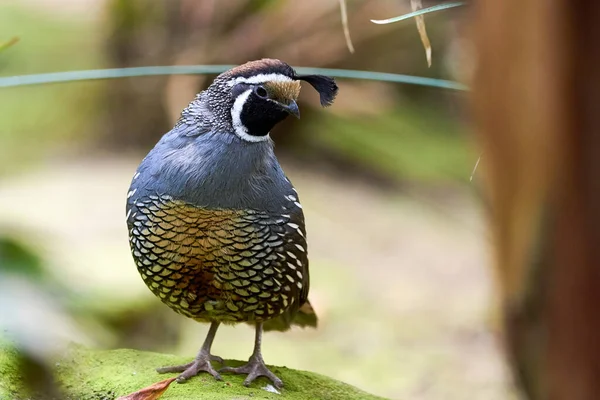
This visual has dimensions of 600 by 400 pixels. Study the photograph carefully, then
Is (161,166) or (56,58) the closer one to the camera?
(161,166)

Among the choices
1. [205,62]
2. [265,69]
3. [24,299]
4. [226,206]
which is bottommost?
[24,299]

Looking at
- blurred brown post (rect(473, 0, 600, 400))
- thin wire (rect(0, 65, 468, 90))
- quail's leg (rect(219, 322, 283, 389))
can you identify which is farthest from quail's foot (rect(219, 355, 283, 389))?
blurred brown post (rect(473, 0, 600, 400))

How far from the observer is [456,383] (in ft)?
15.0

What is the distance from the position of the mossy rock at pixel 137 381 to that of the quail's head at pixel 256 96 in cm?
75

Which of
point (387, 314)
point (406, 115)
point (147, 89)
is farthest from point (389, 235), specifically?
point (147, 89)

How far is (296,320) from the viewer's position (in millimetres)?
2814

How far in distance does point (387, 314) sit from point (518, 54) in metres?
4.53

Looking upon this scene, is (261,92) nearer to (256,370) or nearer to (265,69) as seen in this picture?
(265,69)

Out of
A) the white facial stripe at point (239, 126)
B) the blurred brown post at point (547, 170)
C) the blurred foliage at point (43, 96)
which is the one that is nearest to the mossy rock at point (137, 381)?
the white facial stripe at point (239, 126)

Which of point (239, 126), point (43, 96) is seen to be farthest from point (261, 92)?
point (43, 96)

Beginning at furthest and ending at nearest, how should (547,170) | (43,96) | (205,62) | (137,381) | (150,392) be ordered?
(43,96)
(205,62)
(137,381)
(150,392)
(547,170)

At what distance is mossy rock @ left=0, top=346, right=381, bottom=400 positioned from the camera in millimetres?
2338

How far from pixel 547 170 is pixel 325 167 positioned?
20.5 ft

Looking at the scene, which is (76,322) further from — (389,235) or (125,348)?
(389,235)
